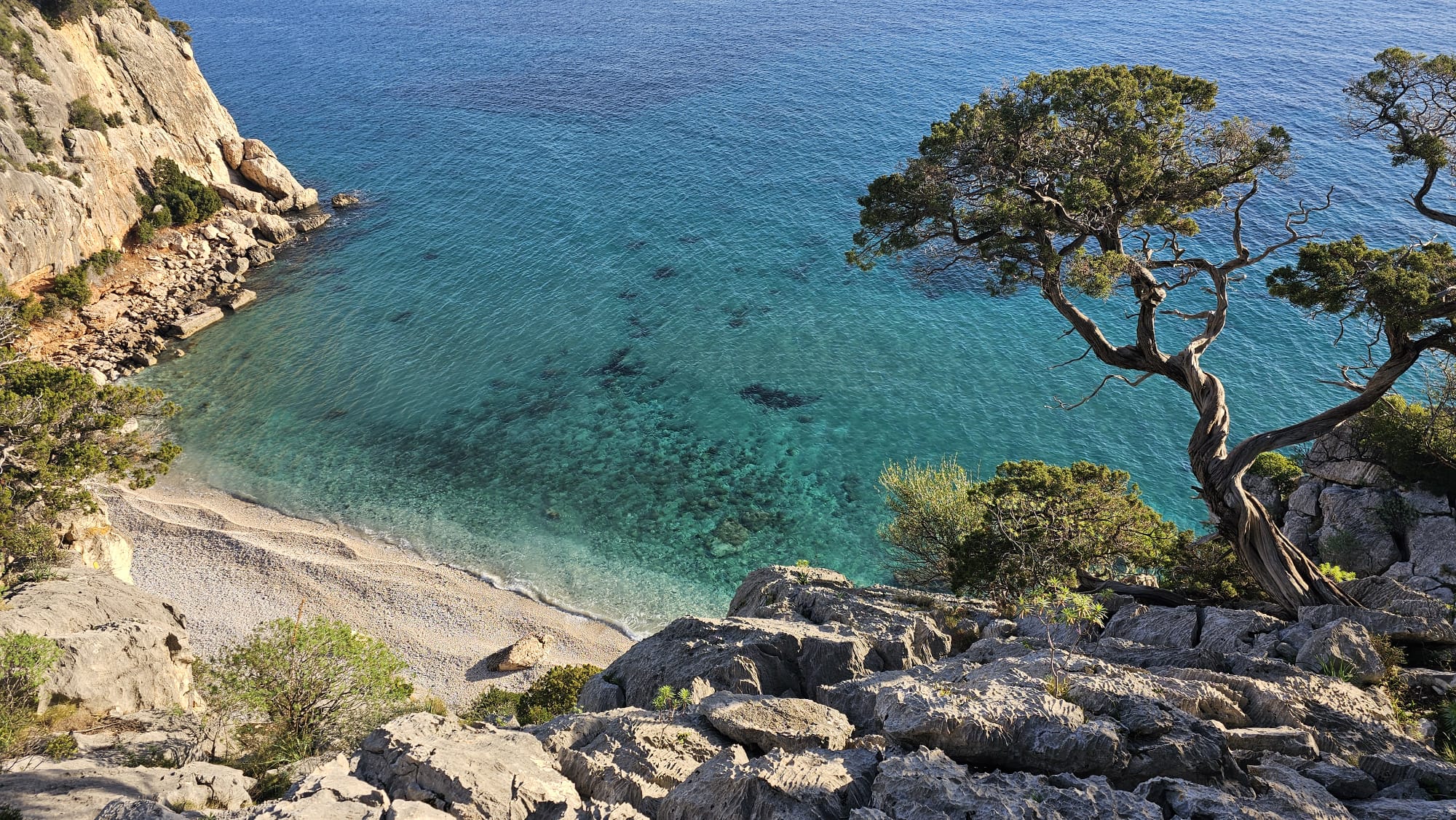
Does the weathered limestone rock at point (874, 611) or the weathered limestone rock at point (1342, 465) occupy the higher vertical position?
the weathered limestone rock at point (1342, 465)

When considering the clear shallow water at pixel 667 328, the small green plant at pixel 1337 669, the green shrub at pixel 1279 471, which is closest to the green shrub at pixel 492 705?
the clear shallow water at pixel 667 328

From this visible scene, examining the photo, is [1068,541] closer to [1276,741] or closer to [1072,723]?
[1276,741]

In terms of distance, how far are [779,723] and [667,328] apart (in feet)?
183

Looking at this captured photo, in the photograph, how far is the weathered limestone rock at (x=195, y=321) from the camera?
66.6 m

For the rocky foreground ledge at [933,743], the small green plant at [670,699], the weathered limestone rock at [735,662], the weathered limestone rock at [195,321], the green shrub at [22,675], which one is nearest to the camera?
the rocky foreground ledge at [933,743]

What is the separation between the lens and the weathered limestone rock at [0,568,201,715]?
2484cm

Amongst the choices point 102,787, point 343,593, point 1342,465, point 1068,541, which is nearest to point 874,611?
point 1068,541

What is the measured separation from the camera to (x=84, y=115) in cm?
6975

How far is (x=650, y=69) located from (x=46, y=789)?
13474cm

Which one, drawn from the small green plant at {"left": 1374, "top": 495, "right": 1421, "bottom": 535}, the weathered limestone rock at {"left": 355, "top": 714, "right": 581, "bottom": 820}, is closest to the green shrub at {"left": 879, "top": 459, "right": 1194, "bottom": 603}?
the small green plant at {"left": 1374, "top": 495, "right": 1421, "bottom": 535}

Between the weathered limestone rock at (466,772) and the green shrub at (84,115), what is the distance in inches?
3112

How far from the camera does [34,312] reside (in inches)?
2329

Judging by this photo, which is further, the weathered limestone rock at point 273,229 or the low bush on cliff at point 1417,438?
the weathered limestone rock at point 273,229

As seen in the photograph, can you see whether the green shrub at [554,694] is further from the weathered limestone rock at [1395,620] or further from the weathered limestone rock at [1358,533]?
the weathered limestone rock at [1358,533]
